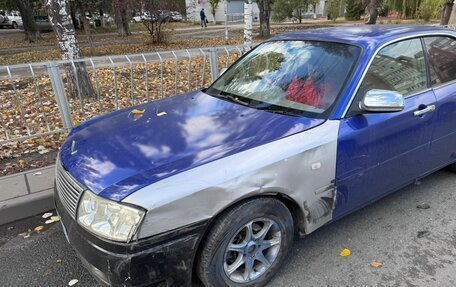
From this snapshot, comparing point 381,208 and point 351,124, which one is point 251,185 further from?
point 381,208

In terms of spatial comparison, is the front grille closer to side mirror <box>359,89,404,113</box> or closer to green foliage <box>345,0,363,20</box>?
side mirror <box>359,89,404,113</box>

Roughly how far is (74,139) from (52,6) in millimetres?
4439

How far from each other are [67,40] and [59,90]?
7.86 ft

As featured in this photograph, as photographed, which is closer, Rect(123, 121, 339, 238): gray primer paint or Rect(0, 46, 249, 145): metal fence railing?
Rect(123, 121, 339, 238): gray primer paint

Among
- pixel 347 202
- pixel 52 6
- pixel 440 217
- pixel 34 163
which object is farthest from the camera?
pixel 52 6

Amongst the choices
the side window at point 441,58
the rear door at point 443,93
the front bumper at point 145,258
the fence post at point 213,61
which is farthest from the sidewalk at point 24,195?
the side window at point 441,58

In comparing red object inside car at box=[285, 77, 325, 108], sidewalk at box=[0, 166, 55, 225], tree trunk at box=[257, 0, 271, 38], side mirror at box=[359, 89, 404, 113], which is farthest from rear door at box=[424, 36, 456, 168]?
tree trunk at box=[257, 0, 271, 38]

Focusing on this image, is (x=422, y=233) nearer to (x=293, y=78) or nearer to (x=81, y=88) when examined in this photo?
(x=293, y=78)

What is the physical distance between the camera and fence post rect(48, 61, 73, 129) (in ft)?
14.7

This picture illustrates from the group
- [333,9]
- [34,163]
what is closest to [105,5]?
[34,163]

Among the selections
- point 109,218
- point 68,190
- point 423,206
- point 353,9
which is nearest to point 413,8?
point 353,9

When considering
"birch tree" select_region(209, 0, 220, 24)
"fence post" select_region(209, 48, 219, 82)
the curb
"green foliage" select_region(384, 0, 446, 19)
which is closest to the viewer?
the curb

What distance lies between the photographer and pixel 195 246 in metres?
2.10

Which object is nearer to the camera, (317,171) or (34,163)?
(317,171)
